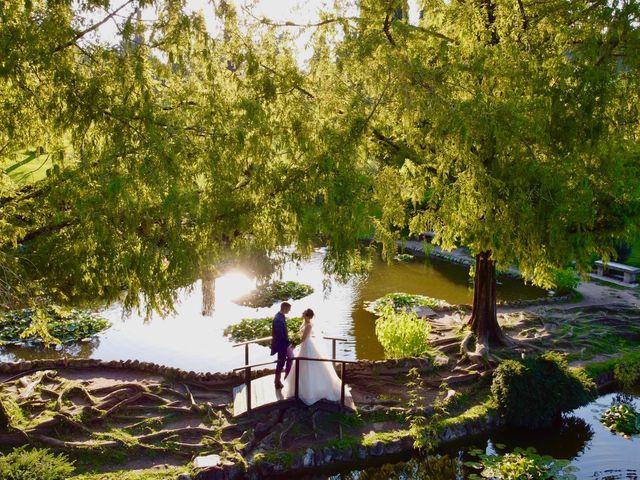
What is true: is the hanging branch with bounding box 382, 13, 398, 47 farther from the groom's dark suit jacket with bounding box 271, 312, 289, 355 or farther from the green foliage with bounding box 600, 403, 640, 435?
the green foliage with bounding box 600, 403, 640, 435

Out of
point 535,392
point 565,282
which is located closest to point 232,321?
point 535,392

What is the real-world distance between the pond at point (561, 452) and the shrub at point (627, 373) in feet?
5.03

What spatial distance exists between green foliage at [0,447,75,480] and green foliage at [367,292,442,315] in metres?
11.3

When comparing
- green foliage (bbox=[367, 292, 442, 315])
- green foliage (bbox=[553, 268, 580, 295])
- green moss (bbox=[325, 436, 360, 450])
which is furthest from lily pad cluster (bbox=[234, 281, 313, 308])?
green moss (bbox=[325, 436, 360, 450])

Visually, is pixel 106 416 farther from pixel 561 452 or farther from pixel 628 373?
pixel 628 373

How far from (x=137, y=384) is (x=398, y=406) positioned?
4915 mm

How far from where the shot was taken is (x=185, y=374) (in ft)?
37.1

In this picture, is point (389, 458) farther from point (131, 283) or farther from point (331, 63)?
point (331, 63)

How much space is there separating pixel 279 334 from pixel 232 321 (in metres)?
7.82

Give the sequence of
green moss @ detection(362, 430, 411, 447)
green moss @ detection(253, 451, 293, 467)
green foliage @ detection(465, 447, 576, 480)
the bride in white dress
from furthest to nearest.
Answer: the bride in white dress, green moss @ detection(362, 430, 411, 447), green foliage @ detection(465, 447, 576, 480), green moss @ detection(253, 451, 293, 467)

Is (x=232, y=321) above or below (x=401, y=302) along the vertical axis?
below

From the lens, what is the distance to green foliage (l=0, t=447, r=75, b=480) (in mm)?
7723

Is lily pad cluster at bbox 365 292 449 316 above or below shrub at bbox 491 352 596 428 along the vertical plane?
below

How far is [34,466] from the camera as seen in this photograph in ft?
26.0
